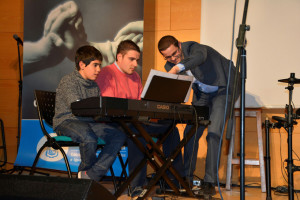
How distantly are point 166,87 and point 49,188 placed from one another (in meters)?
1.31

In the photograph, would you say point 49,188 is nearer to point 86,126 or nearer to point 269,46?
point 86,126

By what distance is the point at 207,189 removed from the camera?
8.68 feet

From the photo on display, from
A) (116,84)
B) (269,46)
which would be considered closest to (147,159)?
(116,84)

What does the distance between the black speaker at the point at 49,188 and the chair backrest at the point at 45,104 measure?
143 centimetres

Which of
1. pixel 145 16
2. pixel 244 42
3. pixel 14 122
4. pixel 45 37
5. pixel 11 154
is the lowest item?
pixel 11 154

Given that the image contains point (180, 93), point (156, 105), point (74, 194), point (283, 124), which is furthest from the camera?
point (283, 124)

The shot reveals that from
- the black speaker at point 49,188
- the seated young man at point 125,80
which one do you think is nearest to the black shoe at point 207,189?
the seated young man at point 125,80

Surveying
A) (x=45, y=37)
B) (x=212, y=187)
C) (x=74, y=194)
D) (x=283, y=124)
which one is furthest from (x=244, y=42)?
(x=45, y=37)

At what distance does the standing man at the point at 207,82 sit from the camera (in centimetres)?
270

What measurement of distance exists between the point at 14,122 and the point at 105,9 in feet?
5.87

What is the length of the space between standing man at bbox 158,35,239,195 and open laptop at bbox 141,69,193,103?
24 cm

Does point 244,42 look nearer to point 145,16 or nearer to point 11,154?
point 145,16

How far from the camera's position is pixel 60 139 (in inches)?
97.6

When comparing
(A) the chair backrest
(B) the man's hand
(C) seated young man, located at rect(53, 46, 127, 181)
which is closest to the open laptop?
(B) the man's hand
